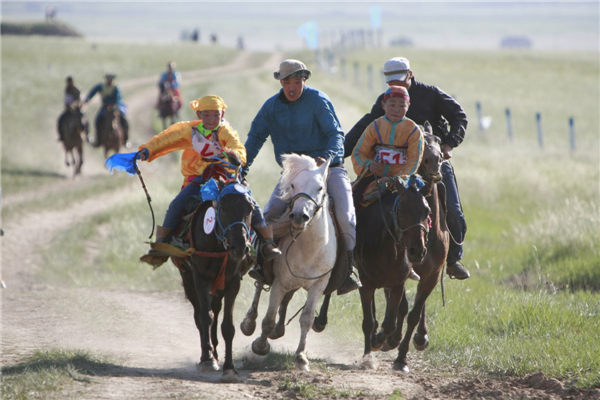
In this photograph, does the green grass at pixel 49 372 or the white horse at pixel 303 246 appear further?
the white horse at pixel 303 246

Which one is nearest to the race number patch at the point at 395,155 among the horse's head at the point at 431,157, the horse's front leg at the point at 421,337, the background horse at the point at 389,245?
the horse's head at the point at 431,157

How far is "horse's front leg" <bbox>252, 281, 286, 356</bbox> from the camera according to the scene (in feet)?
20.6

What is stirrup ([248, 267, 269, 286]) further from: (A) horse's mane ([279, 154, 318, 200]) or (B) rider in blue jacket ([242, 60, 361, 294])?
(A) horse's mane ([279, 154, 318, 200])

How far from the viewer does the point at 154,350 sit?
7238mm

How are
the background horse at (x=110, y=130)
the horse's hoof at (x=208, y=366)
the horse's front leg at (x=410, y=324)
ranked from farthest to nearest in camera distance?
the background horse at (x=110, y=130) → the horse's front leg at (x=410, y=324) → the horse's hoof at (x=208, y=366)

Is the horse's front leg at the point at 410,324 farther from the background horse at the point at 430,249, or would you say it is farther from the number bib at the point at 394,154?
the number bib at the point at 394,154

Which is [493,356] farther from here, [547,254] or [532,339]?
[547,254]

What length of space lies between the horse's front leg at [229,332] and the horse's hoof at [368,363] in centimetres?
132

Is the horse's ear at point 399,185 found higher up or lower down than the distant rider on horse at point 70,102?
lower down

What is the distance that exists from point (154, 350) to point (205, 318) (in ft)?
5.07

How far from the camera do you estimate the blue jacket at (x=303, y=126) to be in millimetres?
6590

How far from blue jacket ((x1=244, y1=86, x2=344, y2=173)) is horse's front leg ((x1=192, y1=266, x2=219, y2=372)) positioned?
48.4 inches

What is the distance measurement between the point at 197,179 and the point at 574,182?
12.0 metres

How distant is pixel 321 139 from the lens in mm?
6758
